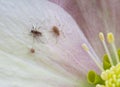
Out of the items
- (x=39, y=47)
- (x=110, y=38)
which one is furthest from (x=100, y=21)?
(x=39, y=47)

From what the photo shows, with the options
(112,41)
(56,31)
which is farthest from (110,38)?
(56,31)

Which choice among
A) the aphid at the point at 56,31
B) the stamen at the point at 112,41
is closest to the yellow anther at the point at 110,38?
the stamen at the point at 112,41

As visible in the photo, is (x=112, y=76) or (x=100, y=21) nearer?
(x=112, y=76)

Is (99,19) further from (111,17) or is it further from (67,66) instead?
(67,66)

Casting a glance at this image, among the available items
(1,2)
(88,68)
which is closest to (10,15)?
(1,2)

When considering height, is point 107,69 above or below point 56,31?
below

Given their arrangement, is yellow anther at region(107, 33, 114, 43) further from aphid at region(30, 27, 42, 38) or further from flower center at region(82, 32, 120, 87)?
aphid at region(30, 27, 42, 38)

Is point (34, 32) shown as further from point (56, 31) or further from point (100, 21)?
point (100, 21)

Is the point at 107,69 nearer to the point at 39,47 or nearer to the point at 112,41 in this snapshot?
the point at 112,41
